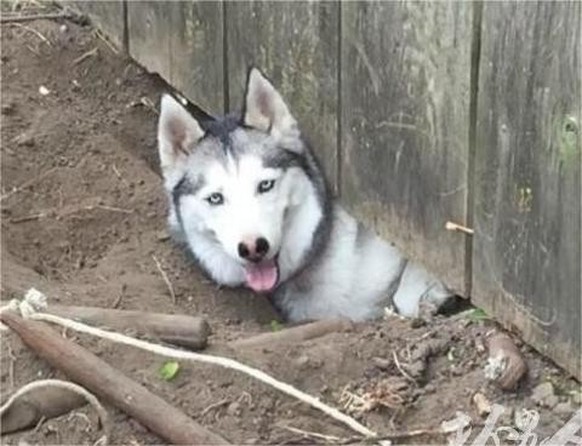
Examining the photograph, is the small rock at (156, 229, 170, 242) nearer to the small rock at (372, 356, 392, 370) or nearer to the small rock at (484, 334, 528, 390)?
the small rock at (372, 356, 392, 370)

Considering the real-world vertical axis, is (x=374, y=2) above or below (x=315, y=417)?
above

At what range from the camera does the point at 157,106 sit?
559cm

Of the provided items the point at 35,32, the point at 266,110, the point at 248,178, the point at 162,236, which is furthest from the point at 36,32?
the point at 248,178

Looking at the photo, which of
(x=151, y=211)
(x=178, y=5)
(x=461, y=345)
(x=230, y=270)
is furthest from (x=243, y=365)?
(x=178, y=5)

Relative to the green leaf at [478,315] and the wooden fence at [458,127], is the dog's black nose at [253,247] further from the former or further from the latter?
the green leaf at [478,315]

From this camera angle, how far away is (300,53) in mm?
4414

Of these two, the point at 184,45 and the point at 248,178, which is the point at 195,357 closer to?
the point at 248,178

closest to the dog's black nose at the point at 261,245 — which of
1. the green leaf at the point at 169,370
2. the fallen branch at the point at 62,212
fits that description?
the fallen branch at the point at 62,212

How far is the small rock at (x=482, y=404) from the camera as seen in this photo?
3.16 m

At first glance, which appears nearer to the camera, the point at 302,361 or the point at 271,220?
the point at 302,361

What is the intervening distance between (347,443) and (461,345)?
59cm

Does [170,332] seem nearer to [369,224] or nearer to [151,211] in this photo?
[369,224]

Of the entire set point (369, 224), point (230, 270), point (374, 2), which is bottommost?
point (230, 270)

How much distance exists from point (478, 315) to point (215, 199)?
47.1 inches
